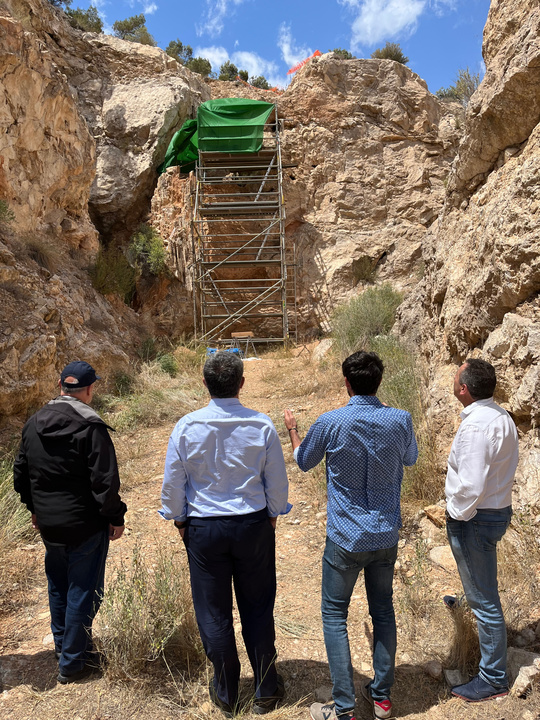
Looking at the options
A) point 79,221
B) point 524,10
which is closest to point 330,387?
point 524,10

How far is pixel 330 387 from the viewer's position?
6.96 m

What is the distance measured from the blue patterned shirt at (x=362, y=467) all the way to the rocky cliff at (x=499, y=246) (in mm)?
1193

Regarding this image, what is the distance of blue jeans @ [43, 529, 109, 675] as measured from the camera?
2215 millimetres

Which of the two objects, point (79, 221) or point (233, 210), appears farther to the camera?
point (233, 210)

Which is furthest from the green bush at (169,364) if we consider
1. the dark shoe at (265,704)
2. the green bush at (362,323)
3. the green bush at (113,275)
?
the dark shoe at (265,704)

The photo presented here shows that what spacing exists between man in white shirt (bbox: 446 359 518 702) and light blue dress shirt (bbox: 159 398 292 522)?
76cm

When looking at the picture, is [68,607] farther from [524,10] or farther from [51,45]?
[51,45]

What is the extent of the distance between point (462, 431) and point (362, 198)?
37.4ft

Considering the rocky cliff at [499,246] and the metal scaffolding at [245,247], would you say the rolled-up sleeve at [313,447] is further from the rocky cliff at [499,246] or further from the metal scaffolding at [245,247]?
the metal scaffolding at [245,247]

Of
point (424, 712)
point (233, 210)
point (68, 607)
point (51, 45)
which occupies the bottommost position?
point (424, 712)

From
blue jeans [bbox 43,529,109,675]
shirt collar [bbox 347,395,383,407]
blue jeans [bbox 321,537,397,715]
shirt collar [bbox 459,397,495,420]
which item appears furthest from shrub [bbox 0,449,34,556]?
shirt collar [bbox 459,397,495,420]

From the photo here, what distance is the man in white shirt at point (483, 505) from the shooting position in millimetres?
1945

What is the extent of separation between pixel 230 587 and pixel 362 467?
741 millimetres

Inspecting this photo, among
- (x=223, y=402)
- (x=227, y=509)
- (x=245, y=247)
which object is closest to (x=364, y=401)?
(x=223, y=402)
